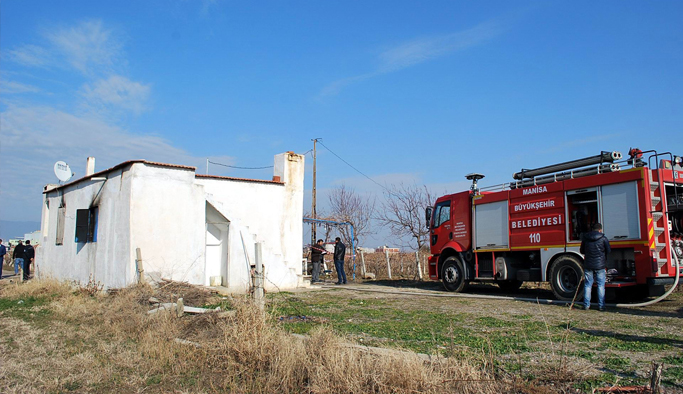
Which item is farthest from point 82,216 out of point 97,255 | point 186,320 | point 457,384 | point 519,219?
point 457,384

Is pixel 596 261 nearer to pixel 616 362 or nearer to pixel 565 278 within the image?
pixel 565 278

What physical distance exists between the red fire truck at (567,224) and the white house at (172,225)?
570 centimetres

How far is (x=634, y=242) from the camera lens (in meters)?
10.9

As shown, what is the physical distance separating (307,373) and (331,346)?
370mm

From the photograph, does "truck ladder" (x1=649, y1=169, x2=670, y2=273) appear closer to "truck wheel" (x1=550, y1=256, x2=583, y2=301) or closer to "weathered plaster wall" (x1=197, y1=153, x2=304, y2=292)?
"truck wheel" (x1=550, y1=256, x2=583, y2=301)

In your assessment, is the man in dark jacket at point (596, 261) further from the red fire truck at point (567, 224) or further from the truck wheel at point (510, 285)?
the truck wheel at point (510, 285)

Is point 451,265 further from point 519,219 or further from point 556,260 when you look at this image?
point 556,260

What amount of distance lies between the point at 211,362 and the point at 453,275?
10784mm

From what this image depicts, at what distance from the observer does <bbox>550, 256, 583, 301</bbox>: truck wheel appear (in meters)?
12.0

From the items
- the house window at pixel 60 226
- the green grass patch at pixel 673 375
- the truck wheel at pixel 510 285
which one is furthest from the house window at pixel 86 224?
the green grass patch at pixel 673 375

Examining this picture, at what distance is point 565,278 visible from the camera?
40.2 ft

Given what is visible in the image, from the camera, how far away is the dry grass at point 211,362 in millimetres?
4711

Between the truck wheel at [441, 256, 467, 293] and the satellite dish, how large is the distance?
1363cm

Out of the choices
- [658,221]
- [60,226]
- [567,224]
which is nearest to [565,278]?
[567,224]
